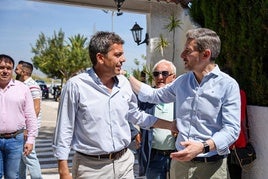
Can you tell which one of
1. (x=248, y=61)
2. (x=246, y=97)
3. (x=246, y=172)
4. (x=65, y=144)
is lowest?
(x=246, y=172)

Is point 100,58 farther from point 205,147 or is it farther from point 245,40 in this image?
point 245,40

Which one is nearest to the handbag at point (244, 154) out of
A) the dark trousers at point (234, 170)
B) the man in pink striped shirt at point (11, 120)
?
the dark trousers at point (234, 170)

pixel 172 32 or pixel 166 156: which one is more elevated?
pixel 172 32

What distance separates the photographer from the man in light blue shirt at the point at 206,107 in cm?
230

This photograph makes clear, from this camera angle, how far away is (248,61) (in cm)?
356

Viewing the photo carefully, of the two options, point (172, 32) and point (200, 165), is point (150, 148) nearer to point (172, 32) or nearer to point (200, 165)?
point (200, 165)

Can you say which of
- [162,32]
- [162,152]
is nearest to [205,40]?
[162,152]

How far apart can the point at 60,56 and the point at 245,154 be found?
37.9 m

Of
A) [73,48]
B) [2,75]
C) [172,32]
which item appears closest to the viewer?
[2,75]

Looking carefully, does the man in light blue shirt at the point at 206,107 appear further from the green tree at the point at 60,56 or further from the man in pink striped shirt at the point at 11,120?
the green tree at the point at 60,56

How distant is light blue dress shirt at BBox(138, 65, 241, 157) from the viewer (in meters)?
2.29

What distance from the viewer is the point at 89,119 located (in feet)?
8.13

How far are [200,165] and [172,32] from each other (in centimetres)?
744

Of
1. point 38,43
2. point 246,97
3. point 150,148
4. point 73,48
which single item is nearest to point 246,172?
point 246,97
